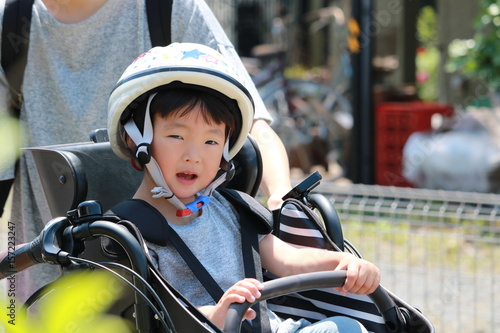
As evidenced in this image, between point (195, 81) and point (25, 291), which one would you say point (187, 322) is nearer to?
point (195, 81)

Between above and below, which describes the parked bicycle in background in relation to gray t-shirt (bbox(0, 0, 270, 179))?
below

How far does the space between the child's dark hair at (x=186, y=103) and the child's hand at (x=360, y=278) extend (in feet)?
1.59

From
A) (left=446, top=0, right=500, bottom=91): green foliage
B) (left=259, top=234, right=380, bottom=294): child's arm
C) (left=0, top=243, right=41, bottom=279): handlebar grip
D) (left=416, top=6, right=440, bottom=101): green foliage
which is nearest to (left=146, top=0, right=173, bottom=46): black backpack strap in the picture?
(left=259, top=234, right=380, bottom=294): child's arm

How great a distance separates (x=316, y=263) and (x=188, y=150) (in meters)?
0.41

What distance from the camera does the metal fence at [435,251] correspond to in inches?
162

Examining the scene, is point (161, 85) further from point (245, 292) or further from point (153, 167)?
point (245, 292)

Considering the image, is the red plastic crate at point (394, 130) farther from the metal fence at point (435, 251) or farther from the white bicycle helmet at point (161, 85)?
the white bicycle helmet at point (161, 85)

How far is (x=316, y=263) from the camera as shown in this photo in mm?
1908

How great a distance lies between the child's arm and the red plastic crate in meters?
6.12

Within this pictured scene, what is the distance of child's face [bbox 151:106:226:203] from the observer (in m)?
1.86

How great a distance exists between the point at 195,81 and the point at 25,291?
3.29 ft

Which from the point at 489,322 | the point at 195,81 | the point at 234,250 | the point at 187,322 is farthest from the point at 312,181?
the point at 489,322

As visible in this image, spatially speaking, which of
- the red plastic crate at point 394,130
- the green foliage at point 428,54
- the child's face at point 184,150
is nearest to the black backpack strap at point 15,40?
the child's face at point 184,150

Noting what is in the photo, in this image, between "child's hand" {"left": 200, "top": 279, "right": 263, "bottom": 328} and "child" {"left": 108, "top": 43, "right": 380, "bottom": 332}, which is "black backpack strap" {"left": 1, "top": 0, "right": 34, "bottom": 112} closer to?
"child" {"left": 108, "top": 43, "right": 380, "bottom": 332}
